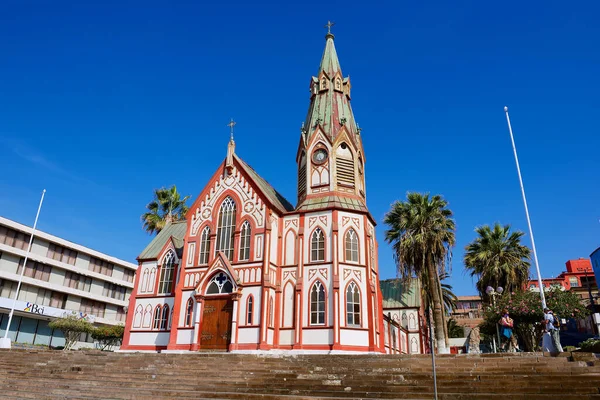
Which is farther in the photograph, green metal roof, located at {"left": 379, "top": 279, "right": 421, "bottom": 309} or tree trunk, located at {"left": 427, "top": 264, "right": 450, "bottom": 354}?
green metal roof, located at {"left": 379, "top": 279, "right": 421, "bottom": 309}

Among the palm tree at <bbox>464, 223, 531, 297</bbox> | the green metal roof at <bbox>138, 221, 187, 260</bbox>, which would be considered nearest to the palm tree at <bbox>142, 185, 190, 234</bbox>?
the green metal roof at <bbox>138, 221, 187, 260</bbox>

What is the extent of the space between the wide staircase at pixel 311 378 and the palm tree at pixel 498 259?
1763cm

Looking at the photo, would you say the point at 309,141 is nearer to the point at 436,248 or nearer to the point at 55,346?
the point at 436,248

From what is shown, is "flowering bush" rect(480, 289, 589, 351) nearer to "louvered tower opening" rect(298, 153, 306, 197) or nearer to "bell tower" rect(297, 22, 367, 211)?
"bell tower" rect(297, 22, 367, 211)

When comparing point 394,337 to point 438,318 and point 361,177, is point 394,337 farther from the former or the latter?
point 361,177

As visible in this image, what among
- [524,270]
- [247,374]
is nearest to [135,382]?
[247,374]

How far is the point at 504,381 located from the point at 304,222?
17.4 metres

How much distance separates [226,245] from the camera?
30391 mm

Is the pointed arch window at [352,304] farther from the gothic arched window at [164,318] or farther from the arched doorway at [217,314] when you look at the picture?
the gothic arched window at [164,318]

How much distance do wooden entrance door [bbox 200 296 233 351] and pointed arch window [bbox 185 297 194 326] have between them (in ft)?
3.59

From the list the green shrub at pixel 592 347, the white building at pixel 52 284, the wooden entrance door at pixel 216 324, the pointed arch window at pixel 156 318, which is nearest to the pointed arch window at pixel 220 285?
the wooden entrance door at pixel 216 324

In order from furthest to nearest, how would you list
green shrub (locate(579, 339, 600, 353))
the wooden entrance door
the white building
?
the white building, the wooden entrance door, green shrub (locate(579, 339, 600, 353))

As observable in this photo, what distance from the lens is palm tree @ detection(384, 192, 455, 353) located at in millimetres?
32219

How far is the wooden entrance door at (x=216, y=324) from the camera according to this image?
1081 inches
